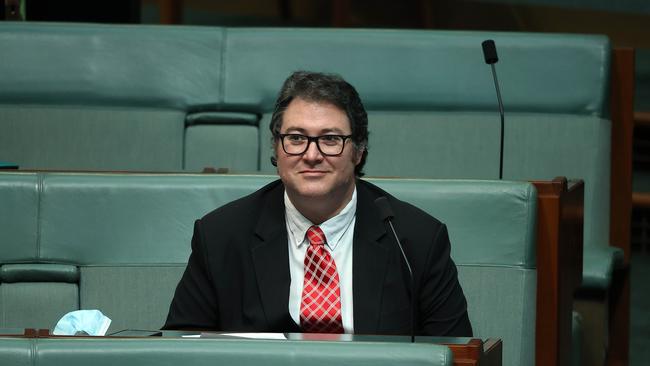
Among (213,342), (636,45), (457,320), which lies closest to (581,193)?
(457,320)

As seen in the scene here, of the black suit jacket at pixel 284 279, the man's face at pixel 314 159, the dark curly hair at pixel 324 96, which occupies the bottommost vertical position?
the black suit jacket at pixel 284 279

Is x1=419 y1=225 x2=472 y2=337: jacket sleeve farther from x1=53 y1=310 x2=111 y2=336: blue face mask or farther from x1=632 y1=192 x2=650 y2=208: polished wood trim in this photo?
x1=632 y1=192 x2=650 y2=208: polished wood trim

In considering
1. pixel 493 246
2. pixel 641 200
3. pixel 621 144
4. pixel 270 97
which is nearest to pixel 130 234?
pixel 493 246

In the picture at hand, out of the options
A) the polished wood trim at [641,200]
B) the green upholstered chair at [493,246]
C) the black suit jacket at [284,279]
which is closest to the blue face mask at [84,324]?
the black suit jacket at [284,279]

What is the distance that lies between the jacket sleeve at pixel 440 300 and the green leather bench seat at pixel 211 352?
521 mm

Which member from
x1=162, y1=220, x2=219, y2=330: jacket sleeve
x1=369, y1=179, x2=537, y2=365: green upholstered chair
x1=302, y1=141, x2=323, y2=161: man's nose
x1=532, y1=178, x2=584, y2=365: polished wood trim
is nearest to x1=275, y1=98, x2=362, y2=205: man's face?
x1=302, y1=141, x2=323, y2=161: man's nose

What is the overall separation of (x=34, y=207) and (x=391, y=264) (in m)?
0.68

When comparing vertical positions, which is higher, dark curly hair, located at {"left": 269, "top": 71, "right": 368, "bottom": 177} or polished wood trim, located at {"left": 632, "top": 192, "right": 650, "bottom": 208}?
dark curly hair, located at {"left": 269, "top": 71, "right": 368, "bottom": 177}

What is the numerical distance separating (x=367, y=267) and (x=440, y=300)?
0.11 metres

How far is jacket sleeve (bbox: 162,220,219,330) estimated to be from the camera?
5.80 feet

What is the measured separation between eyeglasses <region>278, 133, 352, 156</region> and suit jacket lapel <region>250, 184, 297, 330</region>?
100 mm

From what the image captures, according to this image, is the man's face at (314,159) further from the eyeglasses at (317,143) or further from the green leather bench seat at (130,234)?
the green leather bench seat at (130,234)

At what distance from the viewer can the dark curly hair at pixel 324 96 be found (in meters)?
1.79

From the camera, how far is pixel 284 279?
1.77m
